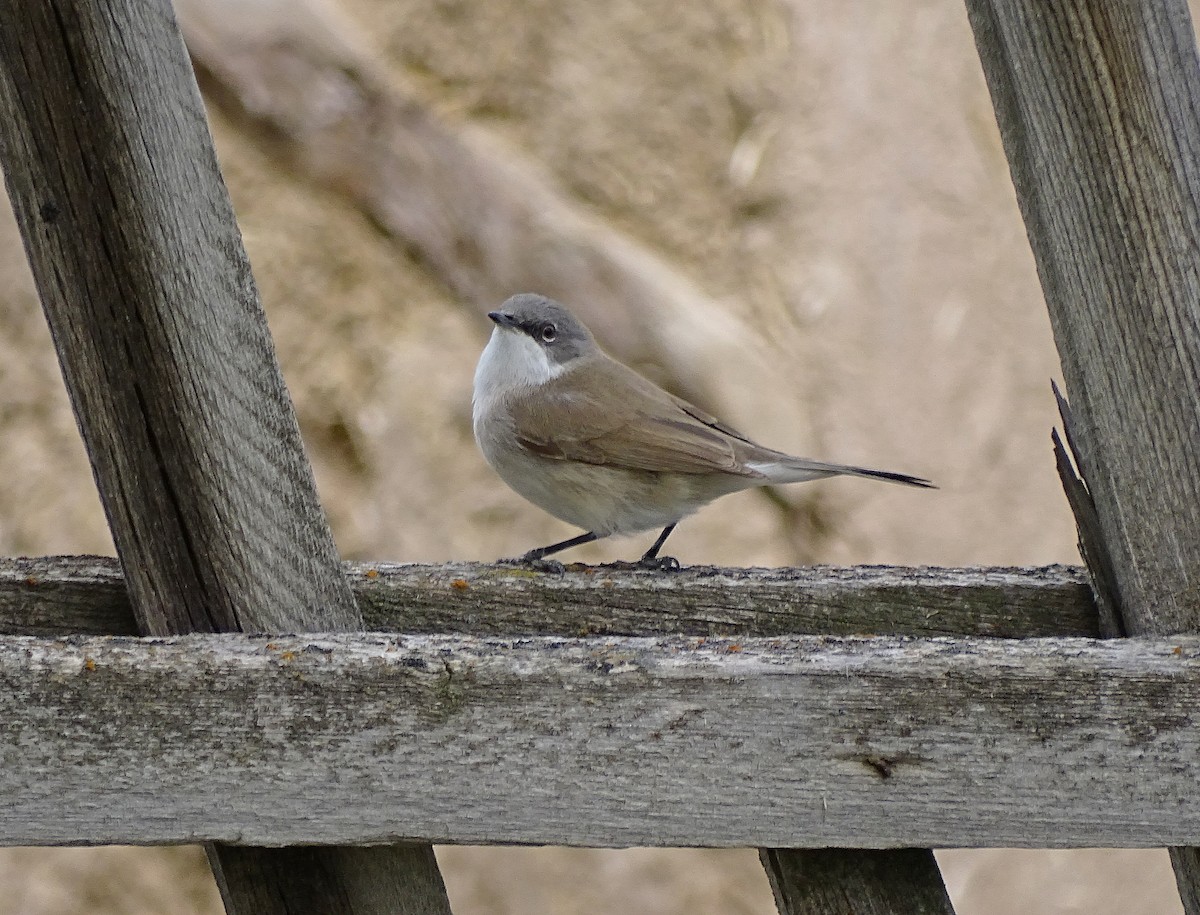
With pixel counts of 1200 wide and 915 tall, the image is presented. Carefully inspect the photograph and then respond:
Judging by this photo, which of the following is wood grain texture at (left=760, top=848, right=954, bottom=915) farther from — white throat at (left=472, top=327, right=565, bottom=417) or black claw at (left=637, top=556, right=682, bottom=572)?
white throat at (left=472, top=327, right=565, bottom=417)

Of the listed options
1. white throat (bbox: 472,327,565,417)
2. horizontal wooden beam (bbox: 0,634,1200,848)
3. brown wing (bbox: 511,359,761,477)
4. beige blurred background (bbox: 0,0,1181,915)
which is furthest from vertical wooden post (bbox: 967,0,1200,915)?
beige blurred background (bbox: 0,0,1181,915)

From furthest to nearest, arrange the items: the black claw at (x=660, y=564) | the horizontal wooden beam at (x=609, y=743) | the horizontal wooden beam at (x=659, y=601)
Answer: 1. the black claw at (x=660, y=564)
2. the horizontal wooden beam at (x=659, y=601)
3. the horizontal wooden beam at (x=609, y=743)

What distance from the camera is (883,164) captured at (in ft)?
18.2

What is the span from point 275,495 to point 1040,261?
1.23m

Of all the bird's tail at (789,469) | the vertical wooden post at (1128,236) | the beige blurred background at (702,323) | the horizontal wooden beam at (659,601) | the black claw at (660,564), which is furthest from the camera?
the beige blurred background at (702,323)

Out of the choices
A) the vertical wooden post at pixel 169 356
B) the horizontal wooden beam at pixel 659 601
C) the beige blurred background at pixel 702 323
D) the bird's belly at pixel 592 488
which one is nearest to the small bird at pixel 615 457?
the bird's belly at pixel 592 488

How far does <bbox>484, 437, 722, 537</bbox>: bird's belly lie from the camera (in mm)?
4168

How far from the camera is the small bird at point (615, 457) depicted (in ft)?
13.7

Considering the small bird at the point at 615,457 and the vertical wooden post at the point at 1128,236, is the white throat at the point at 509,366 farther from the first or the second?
the vertical wooden post at the point at 1128,236

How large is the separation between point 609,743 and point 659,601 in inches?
22.1

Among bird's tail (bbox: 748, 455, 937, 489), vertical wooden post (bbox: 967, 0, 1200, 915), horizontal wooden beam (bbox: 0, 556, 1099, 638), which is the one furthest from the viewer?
bird's tail (bbox: 748, 455, 937, 489)

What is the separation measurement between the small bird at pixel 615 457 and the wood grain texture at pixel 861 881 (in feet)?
6.63

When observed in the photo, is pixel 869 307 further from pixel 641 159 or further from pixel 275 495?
pixel 275 495

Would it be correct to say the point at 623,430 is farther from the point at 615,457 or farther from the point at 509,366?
the point at 509,366
